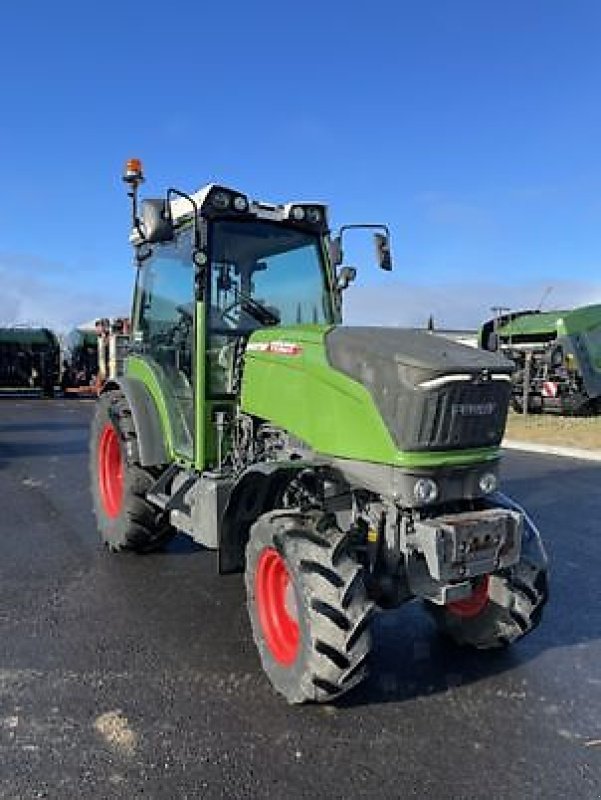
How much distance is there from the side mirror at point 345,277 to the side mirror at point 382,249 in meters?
0.19

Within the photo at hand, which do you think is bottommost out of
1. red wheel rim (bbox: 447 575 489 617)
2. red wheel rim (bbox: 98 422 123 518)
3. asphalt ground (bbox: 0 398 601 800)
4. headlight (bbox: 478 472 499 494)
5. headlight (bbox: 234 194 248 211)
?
asphalt ground (bbox: 0 398 601 800)

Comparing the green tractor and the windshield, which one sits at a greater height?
the windshield

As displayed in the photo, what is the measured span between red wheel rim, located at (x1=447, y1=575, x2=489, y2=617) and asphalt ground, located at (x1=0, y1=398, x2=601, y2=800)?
25 cm

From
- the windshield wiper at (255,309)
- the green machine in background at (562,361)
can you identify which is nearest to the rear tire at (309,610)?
the windshield wiper at (255,309)

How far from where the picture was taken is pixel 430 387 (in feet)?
11.6

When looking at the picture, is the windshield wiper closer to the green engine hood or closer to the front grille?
the green engine hood

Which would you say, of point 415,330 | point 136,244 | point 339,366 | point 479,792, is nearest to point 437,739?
point 479,792

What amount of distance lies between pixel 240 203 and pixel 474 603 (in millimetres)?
2719

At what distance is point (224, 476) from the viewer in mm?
4727

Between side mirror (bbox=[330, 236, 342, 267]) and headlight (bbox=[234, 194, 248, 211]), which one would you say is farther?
side mirror (bbox=[330, 236, 342, 267])

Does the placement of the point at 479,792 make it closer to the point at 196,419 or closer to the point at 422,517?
the point at 422,517

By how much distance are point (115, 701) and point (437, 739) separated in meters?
1.49

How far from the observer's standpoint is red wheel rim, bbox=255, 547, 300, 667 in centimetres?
384

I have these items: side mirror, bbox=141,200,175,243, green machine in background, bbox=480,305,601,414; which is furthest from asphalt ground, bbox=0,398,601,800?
green machine in background, bbox=480,305,601,414
